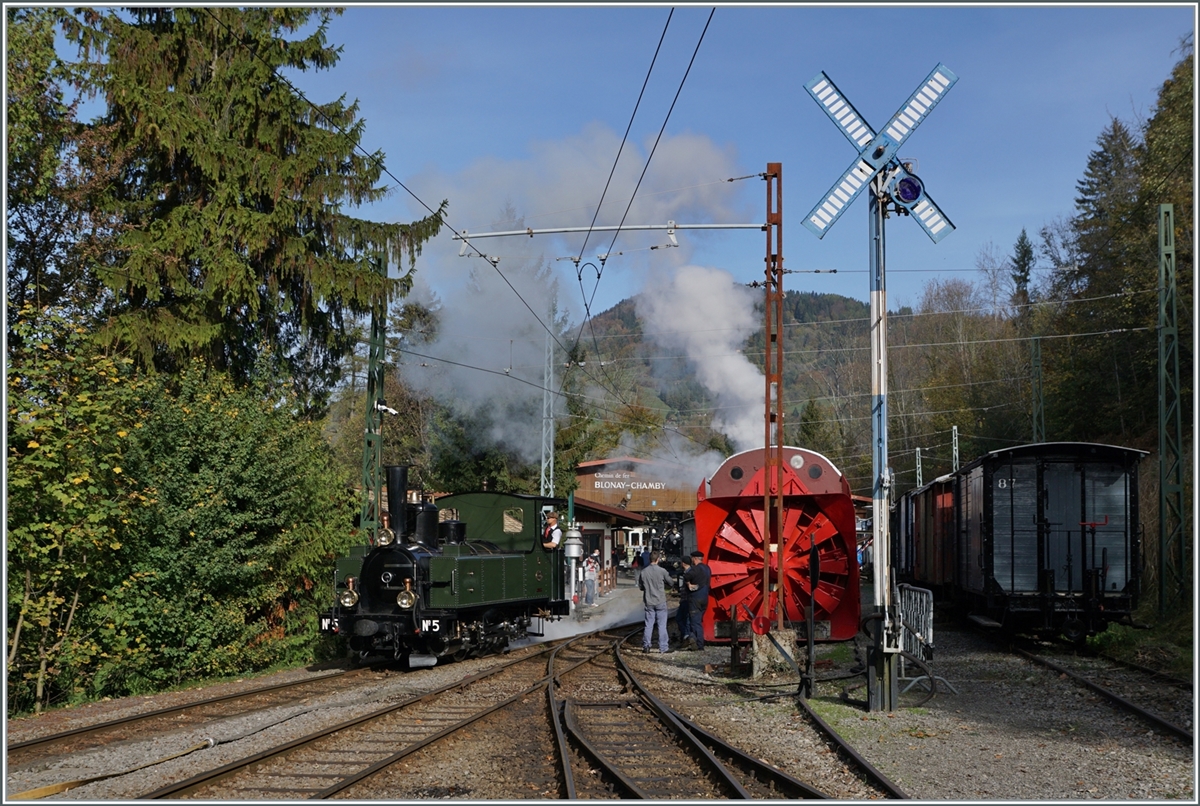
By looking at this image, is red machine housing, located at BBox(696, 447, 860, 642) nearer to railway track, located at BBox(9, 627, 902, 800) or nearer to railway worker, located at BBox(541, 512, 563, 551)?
railway track, located at BBox(9, 627, 902, 800)

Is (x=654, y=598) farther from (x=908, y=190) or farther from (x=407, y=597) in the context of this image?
(x=908, y=190)

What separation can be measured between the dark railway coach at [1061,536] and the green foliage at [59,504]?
1243 centimetres

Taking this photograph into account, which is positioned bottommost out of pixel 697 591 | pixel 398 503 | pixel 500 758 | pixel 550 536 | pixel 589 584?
pixel 589 584

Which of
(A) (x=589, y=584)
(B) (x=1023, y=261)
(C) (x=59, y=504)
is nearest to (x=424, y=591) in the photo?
(C) (x=59, y=504)

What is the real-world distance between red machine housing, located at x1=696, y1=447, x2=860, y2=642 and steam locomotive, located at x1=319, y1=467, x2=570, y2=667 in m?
3.60

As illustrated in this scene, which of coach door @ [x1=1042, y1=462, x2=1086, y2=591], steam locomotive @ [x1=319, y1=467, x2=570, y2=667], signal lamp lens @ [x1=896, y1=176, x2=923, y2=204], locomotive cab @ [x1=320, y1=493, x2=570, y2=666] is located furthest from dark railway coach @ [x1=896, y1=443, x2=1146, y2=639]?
steam locomotive @ [x1=319, y1=467, x2=570, y2=667]

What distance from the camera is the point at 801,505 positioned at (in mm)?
14977

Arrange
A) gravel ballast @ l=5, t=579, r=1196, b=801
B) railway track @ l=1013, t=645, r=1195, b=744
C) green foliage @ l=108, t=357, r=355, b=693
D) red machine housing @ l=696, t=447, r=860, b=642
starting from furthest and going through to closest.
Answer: red machine housing @ l=696, t=447, r=860, b=642
green foliage @ l=108, t=357, r=355, b=693
railway track @ l=1013, t=645, r=1195, b=744
gravel ballast @ l=5, t=579, r=1196, b=801

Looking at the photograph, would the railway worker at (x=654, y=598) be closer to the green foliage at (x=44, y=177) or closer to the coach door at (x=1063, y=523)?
the coach door at (x=1063, y=523)

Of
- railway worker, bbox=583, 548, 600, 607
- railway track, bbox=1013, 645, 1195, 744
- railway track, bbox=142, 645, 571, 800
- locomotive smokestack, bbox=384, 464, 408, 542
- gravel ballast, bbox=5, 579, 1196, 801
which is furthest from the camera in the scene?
railway worker, bbox=583, 548, 600, 607

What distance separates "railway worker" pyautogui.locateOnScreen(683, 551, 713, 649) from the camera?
609 inches

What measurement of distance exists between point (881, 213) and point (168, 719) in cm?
945

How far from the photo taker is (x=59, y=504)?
11648 mm

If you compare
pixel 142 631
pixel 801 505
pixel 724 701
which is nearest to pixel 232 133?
pixel 142 631
